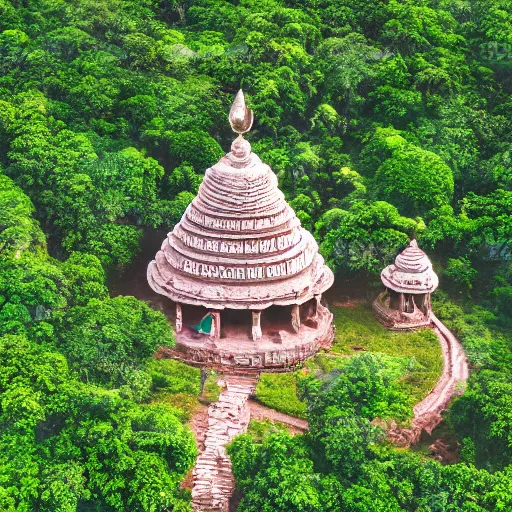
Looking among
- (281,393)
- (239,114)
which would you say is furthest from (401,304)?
(239,114)

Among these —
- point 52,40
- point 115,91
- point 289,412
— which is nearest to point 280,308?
point 289,412

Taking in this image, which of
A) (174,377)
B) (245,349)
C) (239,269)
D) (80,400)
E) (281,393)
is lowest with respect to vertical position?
(281,393)

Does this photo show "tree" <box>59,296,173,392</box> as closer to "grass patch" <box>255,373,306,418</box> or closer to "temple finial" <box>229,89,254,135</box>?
"grass patch" <box>255,373,306,418</box>

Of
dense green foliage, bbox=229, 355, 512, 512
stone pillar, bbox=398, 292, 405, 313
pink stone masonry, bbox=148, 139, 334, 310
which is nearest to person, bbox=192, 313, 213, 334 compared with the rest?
pink stone masonry, bbox=148, 139, 334, 310

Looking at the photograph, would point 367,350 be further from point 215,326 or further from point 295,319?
point 215,326

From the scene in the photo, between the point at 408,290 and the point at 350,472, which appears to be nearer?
the point at 350,472

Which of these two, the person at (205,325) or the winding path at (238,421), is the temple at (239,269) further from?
the winding path at (238,421)

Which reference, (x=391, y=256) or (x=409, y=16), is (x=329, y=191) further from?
(x=409, y=16)
